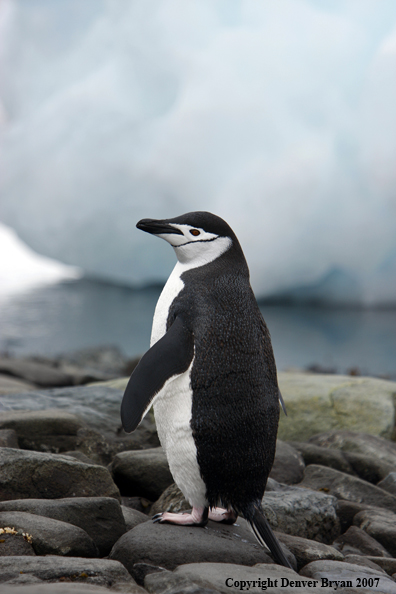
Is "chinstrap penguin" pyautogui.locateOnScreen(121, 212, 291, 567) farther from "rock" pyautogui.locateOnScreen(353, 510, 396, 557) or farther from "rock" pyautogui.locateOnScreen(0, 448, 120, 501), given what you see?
"rock" pyautogui.locateOnScreen(353, 510, 396, 557)

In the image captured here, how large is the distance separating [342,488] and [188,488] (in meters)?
1.78

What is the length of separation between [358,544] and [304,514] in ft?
1.40

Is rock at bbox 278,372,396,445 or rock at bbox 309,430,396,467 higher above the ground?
rock at bbox 278,372,396,445

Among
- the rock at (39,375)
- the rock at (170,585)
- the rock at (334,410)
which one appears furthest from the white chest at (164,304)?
the rock at (39,375)

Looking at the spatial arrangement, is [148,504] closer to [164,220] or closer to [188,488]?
[188,488]

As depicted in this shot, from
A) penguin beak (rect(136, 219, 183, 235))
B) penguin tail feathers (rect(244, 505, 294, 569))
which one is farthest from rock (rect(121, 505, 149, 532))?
penguin beak (rect(136, 219, 183, 235))

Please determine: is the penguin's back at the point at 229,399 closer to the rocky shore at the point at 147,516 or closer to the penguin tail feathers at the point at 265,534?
the penguin tail feathers at the point at 265,534

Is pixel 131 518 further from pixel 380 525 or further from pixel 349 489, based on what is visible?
pixel 349 489

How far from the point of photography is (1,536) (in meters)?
2.49

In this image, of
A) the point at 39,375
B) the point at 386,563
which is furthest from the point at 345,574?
the point at 39,375

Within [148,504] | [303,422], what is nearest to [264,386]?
[148,504]

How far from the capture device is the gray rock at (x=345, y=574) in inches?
99.7

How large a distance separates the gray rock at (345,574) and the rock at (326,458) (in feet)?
6.49

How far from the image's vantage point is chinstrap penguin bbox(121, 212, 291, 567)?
9.45ft
